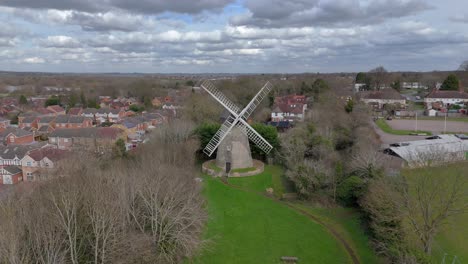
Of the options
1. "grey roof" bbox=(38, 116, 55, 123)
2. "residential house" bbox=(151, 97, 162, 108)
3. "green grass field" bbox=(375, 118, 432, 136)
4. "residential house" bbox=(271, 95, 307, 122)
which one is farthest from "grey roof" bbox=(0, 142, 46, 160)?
"residential house" bbox=(151, 97, 162, 108)

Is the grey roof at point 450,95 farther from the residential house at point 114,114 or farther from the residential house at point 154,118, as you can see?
the residential house at point 114,114

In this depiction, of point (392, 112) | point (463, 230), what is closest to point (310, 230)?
point (463, 230)

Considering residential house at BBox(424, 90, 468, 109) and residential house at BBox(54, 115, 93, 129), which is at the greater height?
residential house at BBox(424, 90, 468, 109)

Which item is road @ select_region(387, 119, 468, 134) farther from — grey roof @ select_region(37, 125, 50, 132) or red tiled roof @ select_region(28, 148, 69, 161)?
grey roof @ select_region(37, 125, 50, 132)

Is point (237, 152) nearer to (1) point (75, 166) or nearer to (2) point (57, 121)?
(1) point (75, 166)

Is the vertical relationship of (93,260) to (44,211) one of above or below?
below

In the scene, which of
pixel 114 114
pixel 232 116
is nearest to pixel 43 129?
pixel 114 114
